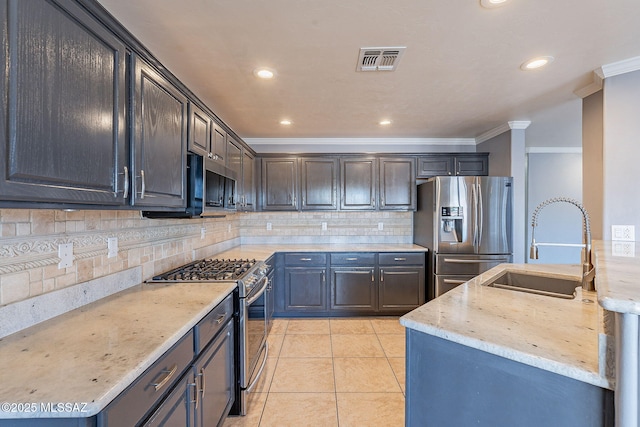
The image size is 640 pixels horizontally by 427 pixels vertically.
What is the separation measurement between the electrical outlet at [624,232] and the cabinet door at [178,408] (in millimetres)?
2924

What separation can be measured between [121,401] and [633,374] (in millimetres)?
1312

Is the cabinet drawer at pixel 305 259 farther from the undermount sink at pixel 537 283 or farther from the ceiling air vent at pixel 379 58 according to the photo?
the ceiling air vent at pixel 379 58

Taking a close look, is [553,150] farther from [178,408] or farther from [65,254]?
[65,254]

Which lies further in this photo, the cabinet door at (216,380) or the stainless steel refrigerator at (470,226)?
the stainless steel refrigerator at (470,226)

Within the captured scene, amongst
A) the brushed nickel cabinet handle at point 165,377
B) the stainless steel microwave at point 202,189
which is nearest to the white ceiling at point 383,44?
the stainless steel microwave at point 202,189

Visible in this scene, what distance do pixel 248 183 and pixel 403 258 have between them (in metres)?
2.11

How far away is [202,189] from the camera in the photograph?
197cm

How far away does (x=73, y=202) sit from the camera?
3.36ft

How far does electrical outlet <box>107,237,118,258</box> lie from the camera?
5.41 feet

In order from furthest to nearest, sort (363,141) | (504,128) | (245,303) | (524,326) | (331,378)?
(363,141) → (504,128) → (331,378) → (245,303) → (524,326)

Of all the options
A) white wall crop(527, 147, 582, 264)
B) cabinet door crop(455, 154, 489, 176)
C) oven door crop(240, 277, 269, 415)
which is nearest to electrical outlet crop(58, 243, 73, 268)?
oven door crop(240, 277, 269, 415)

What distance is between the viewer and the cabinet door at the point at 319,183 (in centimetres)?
390

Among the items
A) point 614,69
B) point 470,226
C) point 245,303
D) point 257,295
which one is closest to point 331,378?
point 257,295

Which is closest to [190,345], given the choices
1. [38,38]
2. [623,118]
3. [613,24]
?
[38,38]
